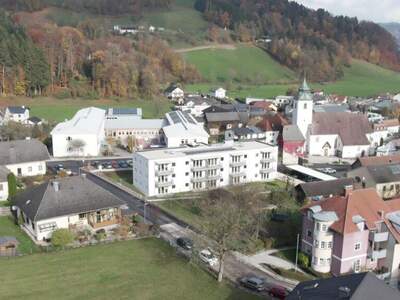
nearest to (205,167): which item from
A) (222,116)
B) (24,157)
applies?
(24,157)

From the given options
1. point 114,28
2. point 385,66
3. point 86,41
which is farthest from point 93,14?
point 385,66

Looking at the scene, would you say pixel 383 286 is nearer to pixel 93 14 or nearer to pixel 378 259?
pixel 378 259

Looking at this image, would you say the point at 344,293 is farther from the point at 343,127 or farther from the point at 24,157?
the point at 343,127

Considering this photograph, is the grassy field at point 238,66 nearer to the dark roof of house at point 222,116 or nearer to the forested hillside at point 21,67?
the forested hillside at point 21,67

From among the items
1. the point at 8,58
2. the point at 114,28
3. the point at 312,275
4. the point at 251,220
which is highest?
the point at 114,28

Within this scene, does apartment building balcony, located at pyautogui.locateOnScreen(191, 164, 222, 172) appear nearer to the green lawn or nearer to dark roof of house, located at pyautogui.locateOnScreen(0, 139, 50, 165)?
dark roof of house, located at pyautogui.locateOnScreen(0, 139, 50, 165)
